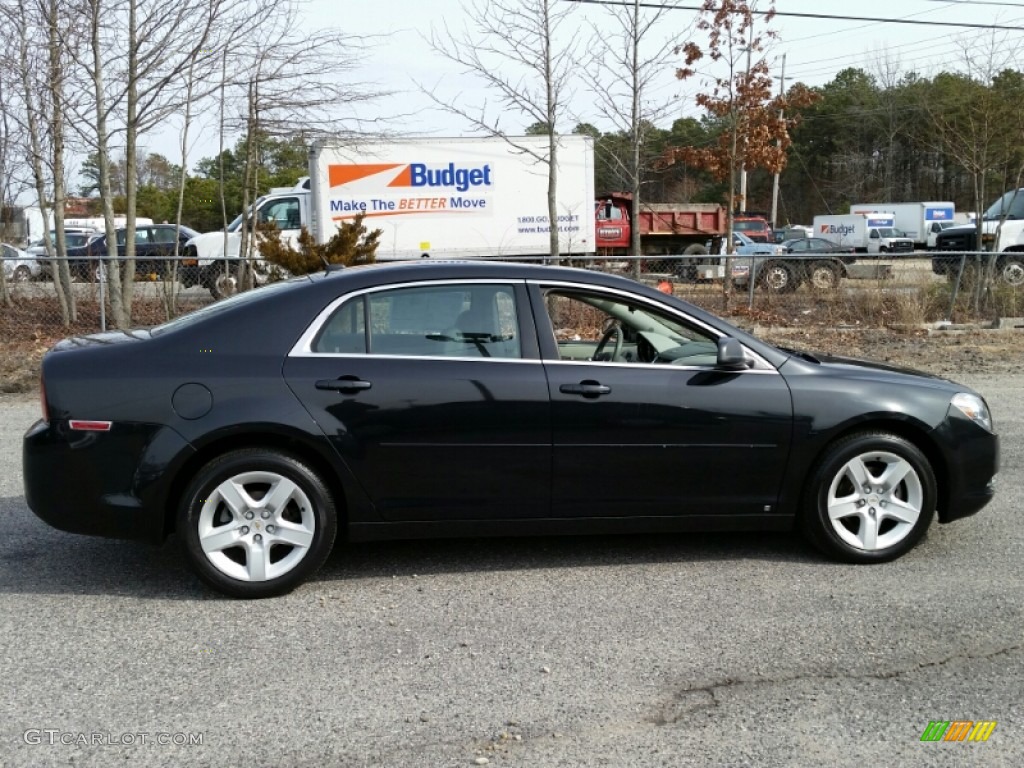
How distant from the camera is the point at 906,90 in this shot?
70750 mm

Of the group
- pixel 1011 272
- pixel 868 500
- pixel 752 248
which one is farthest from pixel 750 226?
pixel 868 500

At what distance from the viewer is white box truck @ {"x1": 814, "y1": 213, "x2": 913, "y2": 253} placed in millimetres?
41062

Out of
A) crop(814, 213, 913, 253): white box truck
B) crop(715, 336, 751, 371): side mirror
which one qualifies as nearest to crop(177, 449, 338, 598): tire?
crop(715, 336, 751, 371): side mirror

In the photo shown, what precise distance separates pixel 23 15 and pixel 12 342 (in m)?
4.39

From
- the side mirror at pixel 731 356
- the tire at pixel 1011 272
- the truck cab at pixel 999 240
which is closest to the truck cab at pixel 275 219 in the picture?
the truck cab at pixel 999 240

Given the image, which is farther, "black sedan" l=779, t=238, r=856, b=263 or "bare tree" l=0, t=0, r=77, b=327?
"black sedan" l=779, t=238, r=856, b=263

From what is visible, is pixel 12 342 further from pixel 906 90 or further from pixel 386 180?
pixel 906 90

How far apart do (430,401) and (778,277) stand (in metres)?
11.8

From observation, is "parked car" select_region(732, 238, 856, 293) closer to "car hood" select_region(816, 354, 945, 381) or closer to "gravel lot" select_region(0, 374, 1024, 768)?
"car hood" select_region(816, 354, 945, 381)

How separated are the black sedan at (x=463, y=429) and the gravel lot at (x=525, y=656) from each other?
30cm

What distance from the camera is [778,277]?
15.6 m

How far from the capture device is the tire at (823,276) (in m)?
15.3

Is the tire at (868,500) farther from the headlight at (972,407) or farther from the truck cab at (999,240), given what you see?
the truck cab at (999,240)

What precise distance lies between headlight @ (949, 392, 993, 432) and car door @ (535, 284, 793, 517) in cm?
96
